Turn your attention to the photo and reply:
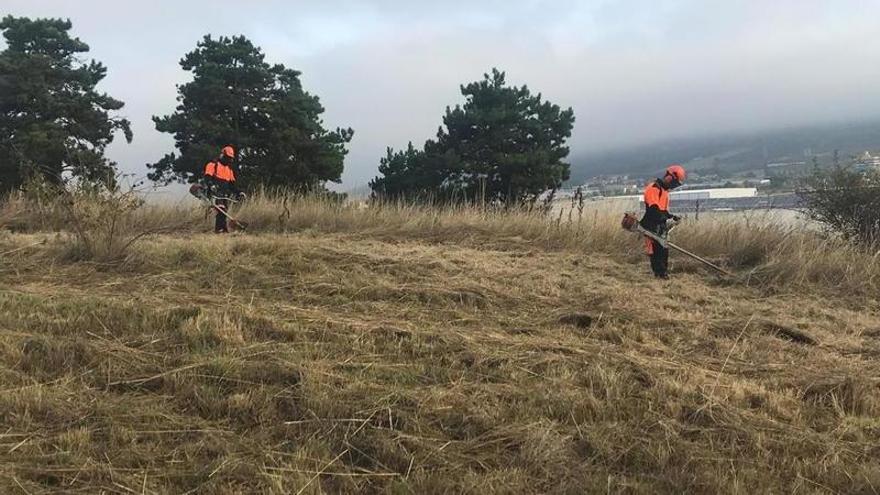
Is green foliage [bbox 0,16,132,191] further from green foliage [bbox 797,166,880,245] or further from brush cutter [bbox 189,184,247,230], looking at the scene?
green foliage [bbox 797,166,880,245]

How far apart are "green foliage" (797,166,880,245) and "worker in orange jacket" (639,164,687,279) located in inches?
154

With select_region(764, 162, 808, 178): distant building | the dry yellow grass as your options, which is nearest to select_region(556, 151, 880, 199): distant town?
select_region(764, 162, 808, 178): distant building

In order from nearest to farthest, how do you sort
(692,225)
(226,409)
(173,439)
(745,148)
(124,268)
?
1. (173,439)
2. (226,409)
3. (124,268)
4. (692,225)
5. (745,148)


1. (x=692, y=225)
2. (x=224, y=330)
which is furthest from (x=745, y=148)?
(x=224, y=330)

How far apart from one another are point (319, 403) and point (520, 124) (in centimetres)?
2176

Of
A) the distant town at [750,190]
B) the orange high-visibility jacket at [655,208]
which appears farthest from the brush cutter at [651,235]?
the distant town at [750,190]

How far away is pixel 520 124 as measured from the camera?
24828mm

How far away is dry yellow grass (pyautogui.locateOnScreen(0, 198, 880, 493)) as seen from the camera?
3.33 m

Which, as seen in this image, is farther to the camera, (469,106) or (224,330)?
(469,106)

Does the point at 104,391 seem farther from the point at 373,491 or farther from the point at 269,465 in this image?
the point at 373,491

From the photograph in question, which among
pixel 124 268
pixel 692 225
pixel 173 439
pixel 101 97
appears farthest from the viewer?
pixel 101 97

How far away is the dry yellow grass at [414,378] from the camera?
333 centimetres

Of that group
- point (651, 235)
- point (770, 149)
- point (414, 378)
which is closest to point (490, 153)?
point (770, 149)

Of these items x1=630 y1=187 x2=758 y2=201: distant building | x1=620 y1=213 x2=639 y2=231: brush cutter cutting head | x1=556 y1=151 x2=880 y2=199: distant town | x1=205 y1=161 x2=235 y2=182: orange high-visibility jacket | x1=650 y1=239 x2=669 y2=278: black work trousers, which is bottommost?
x1=650 y1=239 x2=669 y2=278: black work trousers
